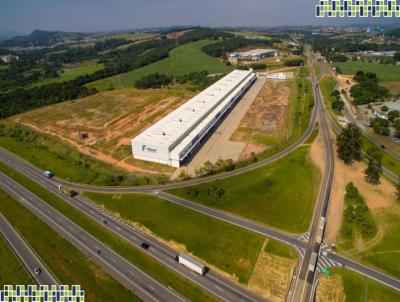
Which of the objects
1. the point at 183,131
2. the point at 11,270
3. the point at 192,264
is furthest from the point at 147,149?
the point at 11,270

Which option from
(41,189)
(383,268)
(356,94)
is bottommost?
(383,268)

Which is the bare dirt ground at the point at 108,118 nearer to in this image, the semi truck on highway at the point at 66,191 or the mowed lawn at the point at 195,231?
the semi truck on highway at the point at 66,191

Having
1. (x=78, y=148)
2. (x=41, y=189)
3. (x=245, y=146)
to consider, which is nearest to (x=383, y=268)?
(x=245, y=146)

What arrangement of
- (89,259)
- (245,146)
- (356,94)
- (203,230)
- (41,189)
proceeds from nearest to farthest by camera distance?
(89,259), (203,230), (41,189), (245,146), (356,94)

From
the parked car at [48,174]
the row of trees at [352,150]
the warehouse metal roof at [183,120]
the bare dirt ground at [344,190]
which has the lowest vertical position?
the bare dirt ground at [344,190]

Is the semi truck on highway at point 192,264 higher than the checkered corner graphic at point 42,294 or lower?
higher

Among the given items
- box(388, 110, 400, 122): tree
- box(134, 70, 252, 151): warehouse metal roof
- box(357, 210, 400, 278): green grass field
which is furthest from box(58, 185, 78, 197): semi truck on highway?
box(388, 110, 400, 122): tree

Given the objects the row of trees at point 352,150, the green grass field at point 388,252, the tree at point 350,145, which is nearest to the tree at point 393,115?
the row of trees at point 352,150

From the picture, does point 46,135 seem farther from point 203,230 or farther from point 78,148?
point 203,230
